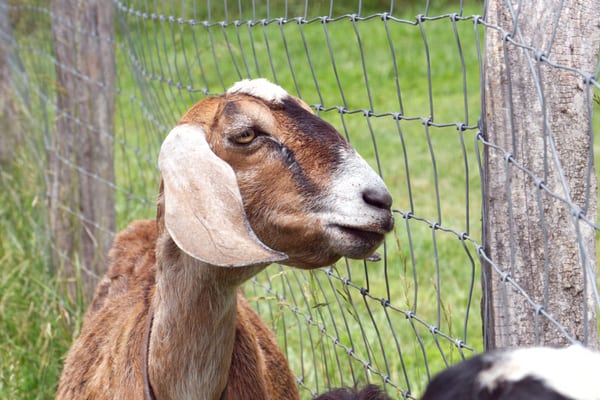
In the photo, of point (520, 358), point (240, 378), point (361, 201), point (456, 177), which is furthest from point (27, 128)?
point (520, 358)

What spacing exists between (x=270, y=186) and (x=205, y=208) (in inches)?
9.7

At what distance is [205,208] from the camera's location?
A: 2617 mm

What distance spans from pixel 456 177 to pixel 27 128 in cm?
314

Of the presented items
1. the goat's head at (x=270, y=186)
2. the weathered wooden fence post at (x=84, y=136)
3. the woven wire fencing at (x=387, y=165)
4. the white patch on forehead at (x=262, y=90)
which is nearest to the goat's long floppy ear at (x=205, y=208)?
the goat's head at (x=270, y=186)

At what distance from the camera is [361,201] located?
2678 mm

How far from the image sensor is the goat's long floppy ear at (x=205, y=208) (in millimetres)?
2520

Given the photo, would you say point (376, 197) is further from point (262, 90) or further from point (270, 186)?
point (262, 90)

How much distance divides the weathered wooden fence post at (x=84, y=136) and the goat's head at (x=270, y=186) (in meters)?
2.40

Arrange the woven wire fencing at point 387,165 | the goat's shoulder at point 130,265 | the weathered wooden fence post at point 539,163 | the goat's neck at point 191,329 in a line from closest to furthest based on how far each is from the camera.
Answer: the weathered wooden fence post at point 539,163, the woven wire fencing at point 387,165, the goat's neck at point 191,329, the goat's shoulder at point 130,265

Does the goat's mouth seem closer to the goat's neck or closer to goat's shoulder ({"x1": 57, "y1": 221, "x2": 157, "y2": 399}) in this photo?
the goat's neck

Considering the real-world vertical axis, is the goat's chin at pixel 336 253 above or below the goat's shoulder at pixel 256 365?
above

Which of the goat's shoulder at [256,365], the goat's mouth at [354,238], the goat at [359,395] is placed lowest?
the goat's shoulder at [256,365]

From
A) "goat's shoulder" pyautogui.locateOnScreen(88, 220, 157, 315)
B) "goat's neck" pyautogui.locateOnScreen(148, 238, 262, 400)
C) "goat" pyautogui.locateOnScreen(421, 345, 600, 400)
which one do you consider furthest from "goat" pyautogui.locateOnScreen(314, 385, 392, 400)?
"goat's shoulder" pyautogui.locateOnScreen(88, 220, 157, 315)

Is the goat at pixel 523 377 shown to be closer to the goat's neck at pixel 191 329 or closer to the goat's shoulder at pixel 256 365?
the goat's neck at pixel 191 329
